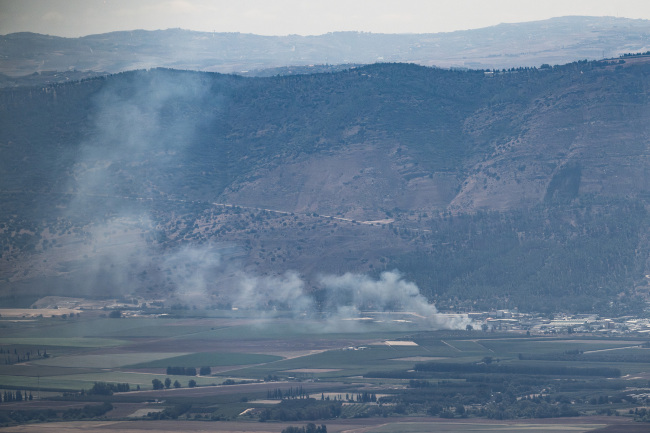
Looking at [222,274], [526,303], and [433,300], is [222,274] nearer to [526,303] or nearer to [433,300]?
[433,300]

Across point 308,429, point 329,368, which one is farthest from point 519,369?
point 308,429

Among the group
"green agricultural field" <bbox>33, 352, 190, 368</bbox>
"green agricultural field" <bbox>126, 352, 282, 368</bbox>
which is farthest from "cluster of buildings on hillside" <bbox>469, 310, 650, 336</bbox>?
"green agricultural field" <bbox>33, 352, 190, 368</bbox>

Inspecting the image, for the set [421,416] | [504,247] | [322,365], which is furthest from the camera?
[504,247]

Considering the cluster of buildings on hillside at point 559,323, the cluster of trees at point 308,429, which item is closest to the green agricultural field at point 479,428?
the cluster of trees at point 308,429

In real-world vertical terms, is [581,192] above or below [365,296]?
above

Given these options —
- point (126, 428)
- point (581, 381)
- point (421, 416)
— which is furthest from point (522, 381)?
point (126, 428)

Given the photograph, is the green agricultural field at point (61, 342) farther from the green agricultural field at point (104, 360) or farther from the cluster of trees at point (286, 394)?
the cluster of trees at point (286, 394)

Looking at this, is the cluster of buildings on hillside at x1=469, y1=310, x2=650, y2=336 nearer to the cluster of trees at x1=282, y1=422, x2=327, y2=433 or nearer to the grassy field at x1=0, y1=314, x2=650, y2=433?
the grassy field at x1=0, y1=314, x2=650, y2=433

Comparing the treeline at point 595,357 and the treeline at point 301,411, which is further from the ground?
the treeline at point 595,357
